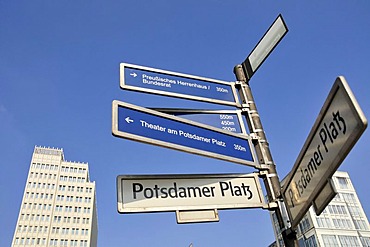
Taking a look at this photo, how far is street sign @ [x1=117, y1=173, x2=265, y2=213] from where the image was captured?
288 centimetres

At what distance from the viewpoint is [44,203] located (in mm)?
82875

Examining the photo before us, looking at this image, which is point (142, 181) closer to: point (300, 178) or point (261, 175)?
point (261, 175)

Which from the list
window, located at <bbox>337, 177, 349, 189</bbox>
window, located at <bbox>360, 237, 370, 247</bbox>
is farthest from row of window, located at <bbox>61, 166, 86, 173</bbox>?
window, located at <bbox>360, 237, 370, 247</bbox>

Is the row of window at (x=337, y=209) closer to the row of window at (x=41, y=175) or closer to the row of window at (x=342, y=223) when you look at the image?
the row of window at (x=342, y=223)

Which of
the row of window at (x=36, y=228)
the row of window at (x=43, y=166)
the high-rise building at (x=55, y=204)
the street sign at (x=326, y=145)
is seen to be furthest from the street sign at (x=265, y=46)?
the row of window at (x=43, y=166)

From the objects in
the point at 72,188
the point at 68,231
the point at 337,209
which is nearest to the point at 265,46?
the point at 337,209

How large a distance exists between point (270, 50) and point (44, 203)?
8940 centimetres

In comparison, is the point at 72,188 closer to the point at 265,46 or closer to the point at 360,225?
the point at 360,225

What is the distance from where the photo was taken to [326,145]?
1.94 metres

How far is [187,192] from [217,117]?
1.03 meters

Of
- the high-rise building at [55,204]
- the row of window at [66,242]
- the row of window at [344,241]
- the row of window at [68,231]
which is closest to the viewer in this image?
the row of window at [344,241]

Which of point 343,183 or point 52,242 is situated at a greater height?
point 52,242

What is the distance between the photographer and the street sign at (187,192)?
2885 millimetres

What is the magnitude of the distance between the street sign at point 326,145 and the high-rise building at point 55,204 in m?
85.8
